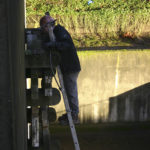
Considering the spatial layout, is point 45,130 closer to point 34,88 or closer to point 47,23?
point 34,88

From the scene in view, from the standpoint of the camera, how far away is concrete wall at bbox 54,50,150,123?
962 cm

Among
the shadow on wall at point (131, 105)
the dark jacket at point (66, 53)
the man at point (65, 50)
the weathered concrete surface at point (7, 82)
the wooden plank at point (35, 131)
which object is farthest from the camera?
the shadow on wall at point (131, 105)

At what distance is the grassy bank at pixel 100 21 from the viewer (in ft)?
37.4

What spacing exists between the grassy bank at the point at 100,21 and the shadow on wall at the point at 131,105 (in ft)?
7.56

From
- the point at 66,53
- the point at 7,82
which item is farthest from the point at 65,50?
the point at 7,82

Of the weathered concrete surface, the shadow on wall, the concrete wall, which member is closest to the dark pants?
the weathered concrete surface

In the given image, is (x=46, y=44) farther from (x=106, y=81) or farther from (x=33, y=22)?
(x=33, y=22)

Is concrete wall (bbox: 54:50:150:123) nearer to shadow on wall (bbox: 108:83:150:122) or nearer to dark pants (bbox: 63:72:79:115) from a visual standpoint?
shadow on wall (bbox: 108:83:150:122)

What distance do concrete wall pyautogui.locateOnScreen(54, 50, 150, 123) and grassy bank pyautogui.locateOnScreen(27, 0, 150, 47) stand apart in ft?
5.38

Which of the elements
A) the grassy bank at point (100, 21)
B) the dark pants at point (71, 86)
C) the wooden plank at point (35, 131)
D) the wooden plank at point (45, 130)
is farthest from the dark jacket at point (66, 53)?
the grassy bank at point (100, 21)

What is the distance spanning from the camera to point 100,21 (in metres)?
11.5

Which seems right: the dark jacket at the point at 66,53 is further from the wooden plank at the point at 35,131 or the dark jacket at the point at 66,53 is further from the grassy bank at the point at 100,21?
the grassy bank at the point at 100,21

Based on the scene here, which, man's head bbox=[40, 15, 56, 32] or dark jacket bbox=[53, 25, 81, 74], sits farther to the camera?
dark jacket bbox=[53, 25, 81, 74]

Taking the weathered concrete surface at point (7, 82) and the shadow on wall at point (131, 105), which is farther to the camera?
the shadow on wall at point (131, 105)
